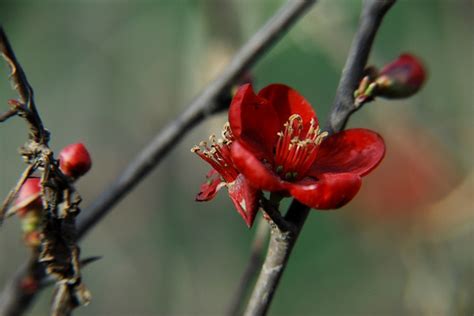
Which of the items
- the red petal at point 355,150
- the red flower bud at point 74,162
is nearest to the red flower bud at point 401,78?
the red petal at point 355,150

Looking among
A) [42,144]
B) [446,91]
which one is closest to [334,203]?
[42,144]

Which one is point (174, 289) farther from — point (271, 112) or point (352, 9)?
point (271, 112)

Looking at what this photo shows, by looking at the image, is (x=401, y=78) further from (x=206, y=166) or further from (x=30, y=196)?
(x=206, y=166)

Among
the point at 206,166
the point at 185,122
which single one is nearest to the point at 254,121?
the point at 185,122

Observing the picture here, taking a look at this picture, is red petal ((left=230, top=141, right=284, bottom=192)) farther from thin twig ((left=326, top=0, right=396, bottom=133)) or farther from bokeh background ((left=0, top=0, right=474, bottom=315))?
bokeh background ((left=0, top=0, right=474, bottom=315))

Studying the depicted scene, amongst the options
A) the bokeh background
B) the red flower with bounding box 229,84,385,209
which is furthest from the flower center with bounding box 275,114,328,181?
the bokeh background

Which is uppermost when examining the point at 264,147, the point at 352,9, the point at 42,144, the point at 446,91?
the point at 42,144
